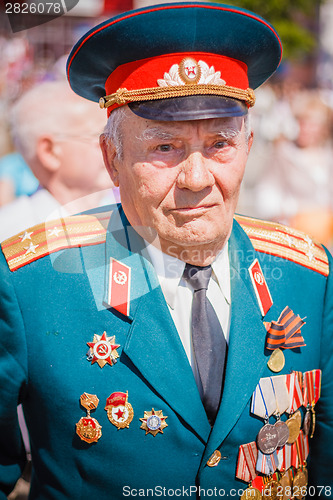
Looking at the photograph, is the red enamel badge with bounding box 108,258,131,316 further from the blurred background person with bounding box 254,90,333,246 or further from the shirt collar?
the blurred background person with bounding box 254,90,333,246

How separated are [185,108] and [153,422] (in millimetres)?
1073

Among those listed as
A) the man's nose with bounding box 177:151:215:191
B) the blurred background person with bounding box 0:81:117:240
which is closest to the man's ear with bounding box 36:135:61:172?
the blurred background person with bounding box 0:81:117:240

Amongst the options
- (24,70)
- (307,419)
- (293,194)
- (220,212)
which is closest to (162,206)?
(220,212)

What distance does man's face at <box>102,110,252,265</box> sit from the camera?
69.8 inches

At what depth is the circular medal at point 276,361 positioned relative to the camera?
2039 millimetres

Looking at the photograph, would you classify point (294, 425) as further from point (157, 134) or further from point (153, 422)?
point (157, 134)

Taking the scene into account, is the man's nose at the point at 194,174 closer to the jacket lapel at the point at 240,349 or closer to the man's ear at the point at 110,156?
the man's ear at the point at 110,156

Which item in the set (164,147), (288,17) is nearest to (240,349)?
(164,147)

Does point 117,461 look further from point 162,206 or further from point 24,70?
point 24,70

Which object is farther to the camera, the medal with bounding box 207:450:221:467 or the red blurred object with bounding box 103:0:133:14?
the red blurred object with bounding box 103:0:133:14

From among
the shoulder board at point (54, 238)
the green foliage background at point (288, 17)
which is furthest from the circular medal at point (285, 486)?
the green foliage background at point (288, 17)

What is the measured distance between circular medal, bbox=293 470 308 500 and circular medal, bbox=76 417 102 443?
822mm

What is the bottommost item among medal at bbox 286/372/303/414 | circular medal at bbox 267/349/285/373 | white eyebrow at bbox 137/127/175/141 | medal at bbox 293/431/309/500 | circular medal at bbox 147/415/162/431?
medal at bbox 293/431/309/500

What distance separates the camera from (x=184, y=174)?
1.78 m
